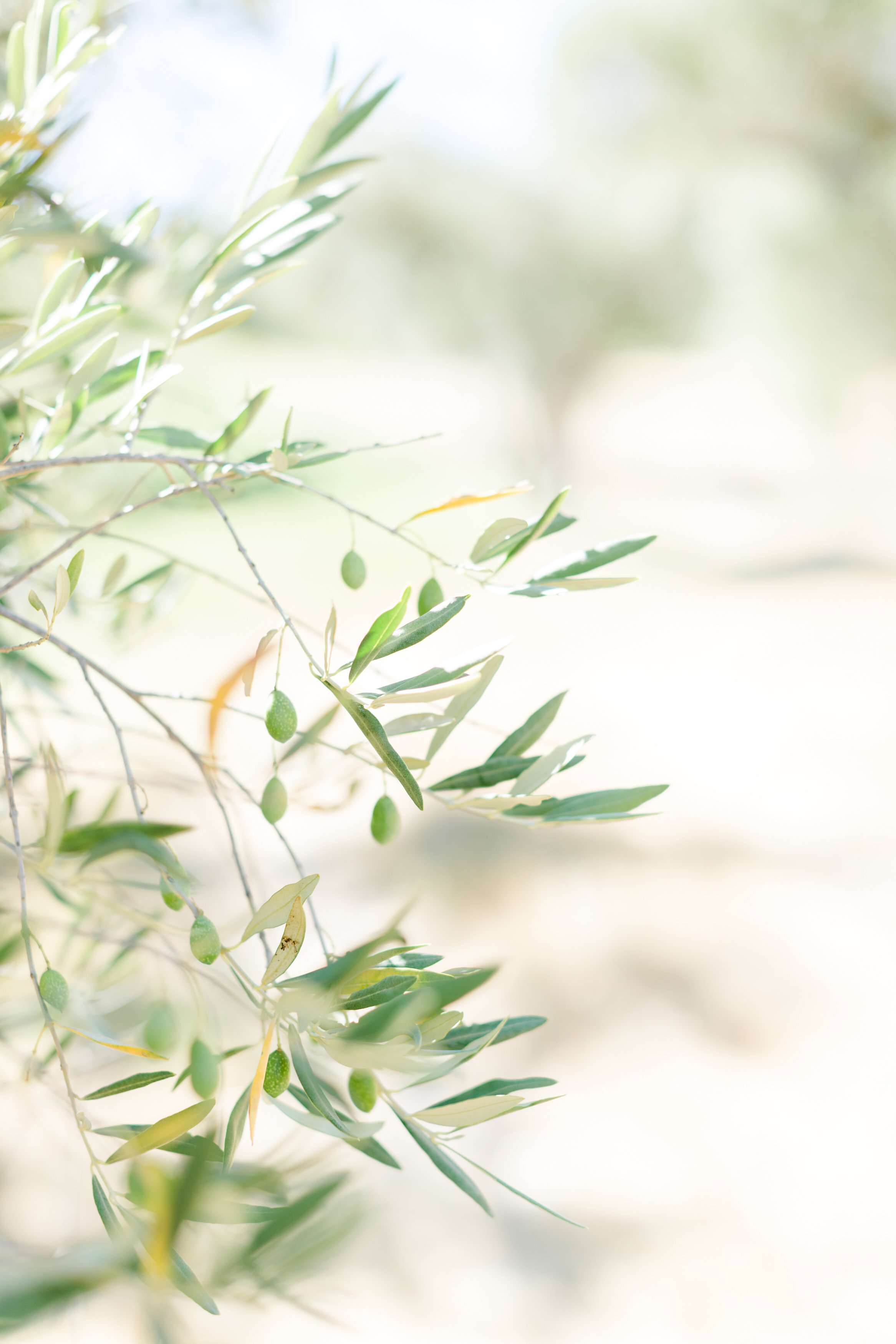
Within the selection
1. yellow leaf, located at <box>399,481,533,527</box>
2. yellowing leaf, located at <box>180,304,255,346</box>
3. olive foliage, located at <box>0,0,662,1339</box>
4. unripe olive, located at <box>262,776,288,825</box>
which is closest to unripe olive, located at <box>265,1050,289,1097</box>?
olive foliage, located at <box>0,0,662,1339</box>

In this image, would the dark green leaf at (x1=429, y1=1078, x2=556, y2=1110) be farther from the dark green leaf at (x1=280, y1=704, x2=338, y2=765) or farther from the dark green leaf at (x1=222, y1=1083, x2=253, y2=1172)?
the dark green leaf at (x1=280, y1=704, x2=338, y2=765)

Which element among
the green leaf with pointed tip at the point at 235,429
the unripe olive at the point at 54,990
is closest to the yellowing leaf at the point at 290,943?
the unripe olive at the point at 54,990

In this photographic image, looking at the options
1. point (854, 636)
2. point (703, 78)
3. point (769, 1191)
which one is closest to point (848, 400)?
point (703, 78)

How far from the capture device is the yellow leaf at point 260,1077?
0.30 meters

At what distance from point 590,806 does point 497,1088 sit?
0.13 meters

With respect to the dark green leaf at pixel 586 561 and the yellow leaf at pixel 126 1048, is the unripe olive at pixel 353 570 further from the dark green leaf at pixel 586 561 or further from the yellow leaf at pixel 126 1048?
the yellow leaf at pixel 126 1048

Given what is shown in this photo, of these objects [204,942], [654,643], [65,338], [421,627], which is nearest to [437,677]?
[421,627]

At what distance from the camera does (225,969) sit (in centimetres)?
182

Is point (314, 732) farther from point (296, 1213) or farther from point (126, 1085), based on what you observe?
point (296, 1213)

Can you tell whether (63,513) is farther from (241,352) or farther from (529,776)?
(241,352)

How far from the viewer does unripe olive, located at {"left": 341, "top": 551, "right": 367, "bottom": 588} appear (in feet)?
1.45

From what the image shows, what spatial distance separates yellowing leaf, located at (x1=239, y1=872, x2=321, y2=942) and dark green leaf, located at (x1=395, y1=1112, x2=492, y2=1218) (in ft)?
0.29

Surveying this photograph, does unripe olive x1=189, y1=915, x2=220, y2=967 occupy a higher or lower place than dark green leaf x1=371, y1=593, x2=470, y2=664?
lower

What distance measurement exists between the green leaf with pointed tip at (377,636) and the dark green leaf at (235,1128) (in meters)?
0.15
